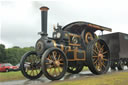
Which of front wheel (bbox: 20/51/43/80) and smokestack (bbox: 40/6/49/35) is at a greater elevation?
smokestack (bbox: 40/6/49/35)

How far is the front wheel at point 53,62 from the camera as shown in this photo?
7.07 metres

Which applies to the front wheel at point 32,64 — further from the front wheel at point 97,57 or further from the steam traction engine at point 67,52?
the front wheel at point 97,57

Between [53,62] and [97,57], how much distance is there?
139 inches

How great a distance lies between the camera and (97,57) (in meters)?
10.1

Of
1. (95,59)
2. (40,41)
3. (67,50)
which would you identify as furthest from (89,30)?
(40,41)

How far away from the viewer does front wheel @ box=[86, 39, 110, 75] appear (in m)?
9.43

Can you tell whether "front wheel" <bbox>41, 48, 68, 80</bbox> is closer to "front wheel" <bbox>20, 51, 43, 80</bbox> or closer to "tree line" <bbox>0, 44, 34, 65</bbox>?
"front wheel" <bbox>20, 51, 43, 80</bbox>

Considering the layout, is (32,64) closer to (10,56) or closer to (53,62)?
(53,62)

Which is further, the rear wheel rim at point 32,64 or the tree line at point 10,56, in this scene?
the tree line at point 10,56

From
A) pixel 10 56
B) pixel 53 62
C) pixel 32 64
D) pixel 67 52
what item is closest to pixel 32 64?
pixel 32 64

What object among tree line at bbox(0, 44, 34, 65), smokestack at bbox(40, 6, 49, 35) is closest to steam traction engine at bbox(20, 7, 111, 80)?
smokestack at bbox(40, 6, 49, 35)

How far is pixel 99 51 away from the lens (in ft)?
33.7

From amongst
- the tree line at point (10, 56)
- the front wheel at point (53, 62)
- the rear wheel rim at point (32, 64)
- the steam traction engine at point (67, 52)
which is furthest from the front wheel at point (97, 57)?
the tree line at point (10, 56)

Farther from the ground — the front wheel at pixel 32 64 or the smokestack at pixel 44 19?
the smokestack at pixel 44 19
